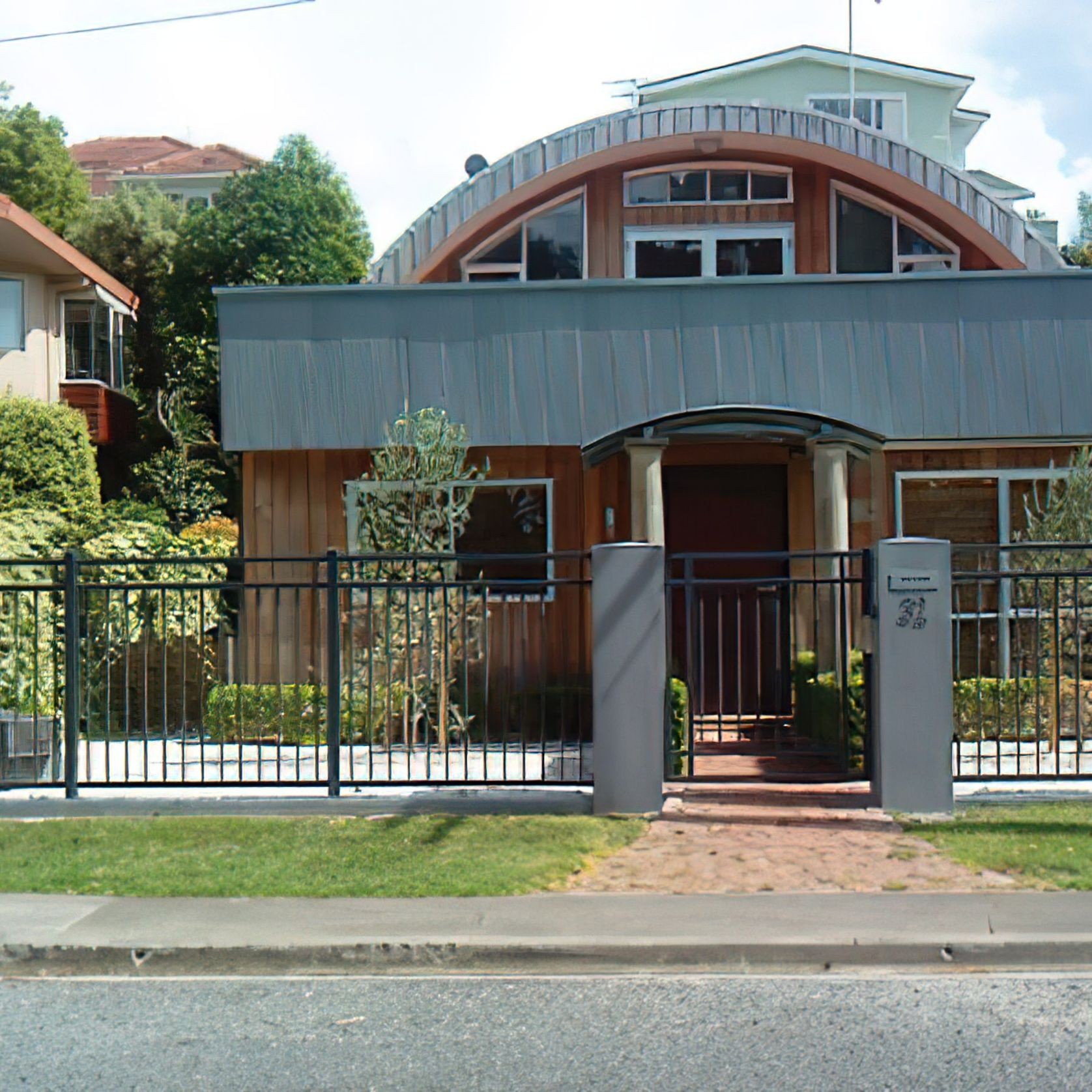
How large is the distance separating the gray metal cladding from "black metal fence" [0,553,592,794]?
1.70m

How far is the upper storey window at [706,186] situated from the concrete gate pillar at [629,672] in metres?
9.30

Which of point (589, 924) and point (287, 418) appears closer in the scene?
point (589, 924)

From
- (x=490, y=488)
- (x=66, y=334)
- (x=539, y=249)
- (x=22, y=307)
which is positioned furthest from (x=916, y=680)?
(x=66, y=334)

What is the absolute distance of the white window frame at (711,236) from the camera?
17172 millimetres

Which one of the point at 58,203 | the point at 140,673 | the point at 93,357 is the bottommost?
the point at 140,673

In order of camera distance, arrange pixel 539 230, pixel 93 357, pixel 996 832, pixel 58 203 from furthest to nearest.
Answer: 1. pixel 58 203
2. pixel 93 357
3. pixel 539 230
4. pixel 996 832

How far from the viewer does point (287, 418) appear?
536 inches

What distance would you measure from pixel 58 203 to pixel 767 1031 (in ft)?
111

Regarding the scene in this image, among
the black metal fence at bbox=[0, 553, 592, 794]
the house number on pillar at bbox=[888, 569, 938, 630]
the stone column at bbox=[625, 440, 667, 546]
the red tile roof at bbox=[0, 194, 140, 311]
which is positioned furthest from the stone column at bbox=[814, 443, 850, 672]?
the red tile roof at bbox=[0, 194, 140, 311]

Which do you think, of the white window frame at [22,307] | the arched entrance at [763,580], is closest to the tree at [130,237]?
the white window frame at [22,307]

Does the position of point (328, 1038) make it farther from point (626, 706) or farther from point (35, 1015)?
point (626, 706)

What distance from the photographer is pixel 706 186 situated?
17281 mm

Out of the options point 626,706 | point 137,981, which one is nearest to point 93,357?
point 626,706

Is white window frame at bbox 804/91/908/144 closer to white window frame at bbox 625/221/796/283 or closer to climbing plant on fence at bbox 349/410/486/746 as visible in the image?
white window frame at bbox 625/221/796/283
